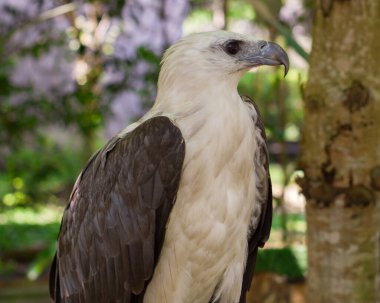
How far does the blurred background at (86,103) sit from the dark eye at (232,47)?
3.42 feet

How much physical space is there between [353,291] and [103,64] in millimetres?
4519

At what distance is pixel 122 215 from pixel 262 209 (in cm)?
65

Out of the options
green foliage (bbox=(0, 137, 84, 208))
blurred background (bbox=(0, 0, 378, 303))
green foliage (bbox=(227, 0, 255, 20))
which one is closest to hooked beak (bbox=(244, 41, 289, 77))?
blurred background (bbox=(0, 0, 378, 303))

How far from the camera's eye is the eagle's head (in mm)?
2973

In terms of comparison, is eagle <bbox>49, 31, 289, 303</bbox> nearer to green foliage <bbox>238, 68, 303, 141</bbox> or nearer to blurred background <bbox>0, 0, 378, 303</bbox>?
green foliage <bbox>238, 68, 303, 141</bbox>

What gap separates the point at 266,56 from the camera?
298cm

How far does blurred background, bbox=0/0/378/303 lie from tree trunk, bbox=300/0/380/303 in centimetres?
82

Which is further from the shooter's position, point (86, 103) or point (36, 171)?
point (36, 171)

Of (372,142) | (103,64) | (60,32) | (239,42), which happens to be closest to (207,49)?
(239,42)

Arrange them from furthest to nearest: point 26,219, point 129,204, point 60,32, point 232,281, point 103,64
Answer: point 26,219
point 60,32
point 103,64
point 232,281
point 129,204

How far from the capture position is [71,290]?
3229 mm

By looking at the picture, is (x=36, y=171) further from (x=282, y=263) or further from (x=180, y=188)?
(x=180, y=188)

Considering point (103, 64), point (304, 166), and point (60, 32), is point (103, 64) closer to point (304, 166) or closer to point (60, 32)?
point (60, 32)

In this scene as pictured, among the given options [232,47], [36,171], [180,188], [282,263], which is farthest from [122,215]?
[36,171]
